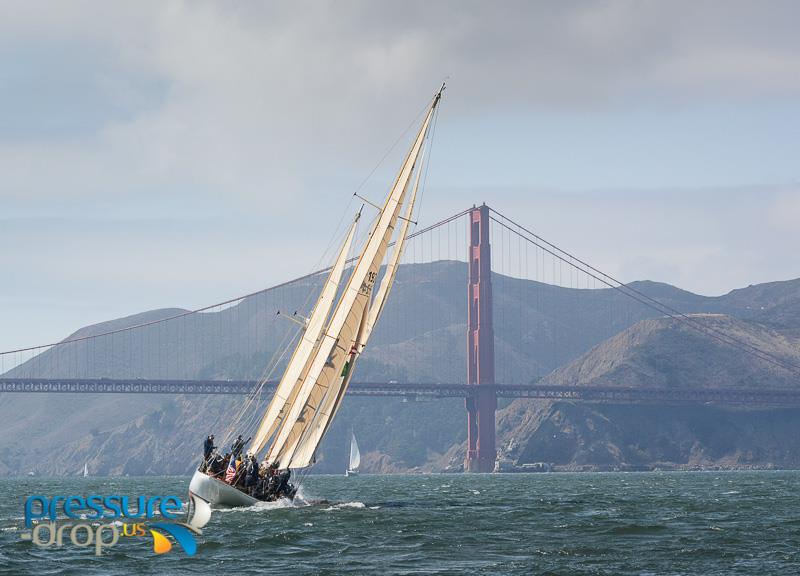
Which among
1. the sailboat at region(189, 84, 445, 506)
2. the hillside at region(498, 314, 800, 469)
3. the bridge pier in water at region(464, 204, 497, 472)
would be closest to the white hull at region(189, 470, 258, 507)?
the sailboat at region(189, 84, 445, 506)

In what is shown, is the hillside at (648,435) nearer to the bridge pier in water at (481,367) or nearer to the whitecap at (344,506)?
the bridge pier in water at (481,367)

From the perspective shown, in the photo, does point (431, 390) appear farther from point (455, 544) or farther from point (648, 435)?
point (455, 544)

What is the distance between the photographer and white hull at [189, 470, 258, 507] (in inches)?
1678

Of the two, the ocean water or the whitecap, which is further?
the whitecap

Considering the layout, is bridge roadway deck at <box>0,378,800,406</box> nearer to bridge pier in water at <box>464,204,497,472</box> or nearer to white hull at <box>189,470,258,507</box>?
bridge pier in water at <box>464,204,497,472</box>

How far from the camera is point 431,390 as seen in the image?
14225 cm

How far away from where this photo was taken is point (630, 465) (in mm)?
180000

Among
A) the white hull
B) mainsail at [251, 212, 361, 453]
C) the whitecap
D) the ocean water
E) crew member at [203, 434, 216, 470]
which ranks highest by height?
mainsail at [251, 212, 361, 453]

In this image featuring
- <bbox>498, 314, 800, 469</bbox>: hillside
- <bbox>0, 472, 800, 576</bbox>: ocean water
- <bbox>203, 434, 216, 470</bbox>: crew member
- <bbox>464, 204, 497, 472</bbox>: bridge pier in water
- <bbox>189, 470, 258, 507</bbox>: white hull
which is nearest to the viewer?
<bbox>0, 472, 800, 576</bbox>: ocean water

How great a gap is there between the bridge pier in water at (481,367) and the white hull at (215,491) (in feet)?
329

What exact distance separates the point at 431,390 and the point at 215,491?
100042 millimetres

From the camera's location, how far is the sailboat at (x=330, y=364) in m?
43.4

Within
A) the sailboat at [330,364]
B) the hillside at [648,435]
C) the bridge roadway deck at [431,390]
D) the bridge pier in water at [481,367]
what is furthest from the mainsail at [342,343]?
the hillside at [648,435]

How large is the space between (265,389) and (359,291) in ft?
415
